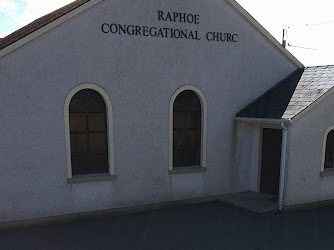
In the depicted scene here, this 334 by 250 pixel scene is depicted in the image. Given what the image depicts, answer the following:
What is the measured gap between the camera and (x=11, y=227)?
695 centimetres

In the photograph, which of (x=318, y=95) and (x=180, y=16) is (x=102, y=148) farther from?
(x=318, y=95)

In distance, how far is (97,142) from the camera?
771 centimetres

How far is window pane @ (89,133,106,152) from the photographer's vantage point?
766cm

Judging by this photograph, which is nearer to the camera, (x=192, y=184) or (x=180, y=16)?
(x=180, y=16)

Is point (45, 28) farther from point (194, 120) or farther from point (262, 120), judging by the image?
point (262, 120)

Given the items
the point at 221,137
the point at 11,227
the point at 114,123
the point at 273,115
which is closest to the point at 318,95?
the point at 273,115

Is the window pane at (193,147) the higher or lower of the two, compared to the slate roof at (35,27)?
lower

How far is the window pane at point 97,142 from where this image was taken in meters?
7.66

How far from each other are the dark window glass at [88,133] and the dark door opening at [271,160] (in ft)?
16.9

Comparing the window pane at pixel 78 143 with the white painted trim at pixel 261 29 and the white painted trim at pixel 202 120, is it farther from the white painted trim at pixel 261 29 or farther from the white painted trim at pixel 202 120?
the white painted trim at pixel 261 29

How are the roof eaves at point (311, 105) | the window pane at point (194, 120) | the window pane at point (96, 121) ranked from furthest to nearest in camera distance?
the window pane at point (194, 120) → the roof eaves at point (311, 105) → the window pane at point (96, 121)

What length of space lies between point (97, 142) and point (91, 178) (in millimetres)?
948

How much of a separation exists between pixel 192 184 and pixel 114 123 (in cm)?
307

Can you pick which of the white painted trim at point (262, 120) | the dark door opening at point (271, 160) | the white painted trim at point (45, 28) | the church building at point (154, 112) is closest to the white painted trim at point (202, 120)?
the church building at point (154, 112)
